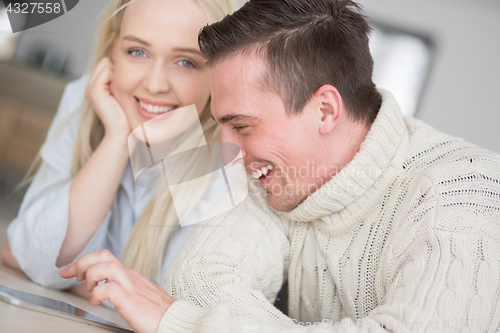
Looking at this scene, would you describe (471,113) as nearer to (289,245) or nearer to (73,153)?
(289,245)

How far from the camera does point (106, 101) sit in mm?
967

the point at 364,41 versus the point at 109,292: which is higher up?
the point at 364,41

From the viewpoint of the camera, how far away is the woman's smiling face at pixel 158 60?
2.94 feet

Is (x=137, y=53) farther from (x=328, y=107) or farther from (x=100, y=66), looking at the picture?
(x=328, y=107)

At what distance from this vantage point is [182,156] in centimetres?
100

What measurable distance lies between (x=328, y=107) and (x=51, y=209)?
69cm

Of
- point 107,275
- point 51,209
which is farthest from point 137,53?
point 107,275

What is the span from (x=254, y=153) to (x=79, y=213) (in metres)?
0.47

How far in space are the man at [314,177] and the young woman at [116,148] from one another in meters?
0.12

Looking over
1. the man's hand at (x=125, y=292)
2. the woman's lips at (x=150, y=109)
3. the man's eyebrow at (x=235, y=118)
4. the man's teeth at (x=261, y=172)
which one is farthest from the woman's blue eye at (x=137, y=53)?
the man's hand at (x=125, y=292)

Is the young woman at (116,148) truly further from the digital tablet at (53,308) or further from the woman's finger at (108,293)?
the woman's finger at (108,293)

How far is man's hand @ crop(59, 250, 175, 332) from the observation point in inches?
22.4

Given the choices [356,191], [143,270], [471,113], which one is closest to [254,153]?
[356,191]

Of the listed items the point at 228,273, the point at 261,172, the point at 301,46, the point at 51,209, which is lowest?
the point at 51,209
